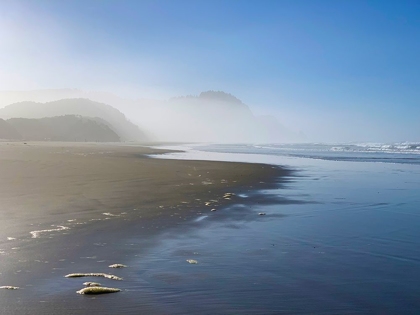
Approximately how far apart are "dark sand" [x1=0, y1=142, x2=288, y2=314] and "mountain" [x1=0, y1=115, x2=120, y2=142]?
109m

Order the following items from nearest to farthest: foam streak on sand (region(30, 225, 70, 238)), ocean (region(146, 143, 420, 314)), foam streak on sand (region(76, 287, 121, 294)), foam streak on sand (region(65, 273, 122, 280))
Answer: ocean (region(146, 143, 420, 314)), foam streak on sand (region(76, 287, 121, 294)), foam streak on sand (region(65, 273, 122, 280)), foam streak on sand (region(30, 225, 70, 238))

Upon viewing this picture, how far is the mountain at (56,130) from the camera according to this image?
116 m

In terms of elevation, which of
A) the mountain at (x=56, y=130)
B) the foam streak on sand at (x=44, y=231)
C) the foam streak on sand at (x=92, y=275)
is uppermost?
A: the mountain at (x=56, y=130)

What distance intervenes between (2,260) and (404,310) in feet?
18.6

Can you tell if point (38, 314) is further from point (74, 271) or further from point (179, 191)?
point (179, 191)

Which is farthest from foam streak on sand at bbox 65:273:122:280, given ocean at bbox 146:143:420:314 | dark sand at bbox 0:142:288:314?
ocean at bbox 146:143:420:314

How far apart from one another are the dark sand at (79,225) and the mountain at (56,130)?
109 metres

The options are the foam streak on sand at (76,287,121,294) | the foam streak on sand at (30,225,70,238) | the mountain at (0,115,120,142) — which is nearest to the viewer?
the foam streak on sand at (76,287,121,294)

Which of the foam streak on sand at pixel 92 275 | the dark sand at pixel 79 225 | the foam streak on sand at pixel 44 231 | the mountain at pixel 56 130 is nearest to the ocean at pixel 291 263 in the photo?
the foam streak on sand at pixel 92 275

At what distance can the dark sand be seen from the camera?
4754mm

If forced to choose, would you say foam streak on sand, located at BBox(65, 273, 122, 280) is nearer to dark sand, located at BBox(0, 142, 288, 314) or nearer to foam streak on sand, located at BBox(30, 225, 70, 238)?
dark sand, located at BBox(0, 142, 288, 314)

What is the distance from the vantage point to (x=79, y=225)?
8.81m

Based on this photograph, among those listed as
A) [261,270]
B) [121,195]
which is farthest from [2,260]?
[121,195]

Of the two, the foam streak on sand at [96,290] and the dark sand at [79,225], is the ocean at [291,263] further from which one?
the dark sand at [79,225]
